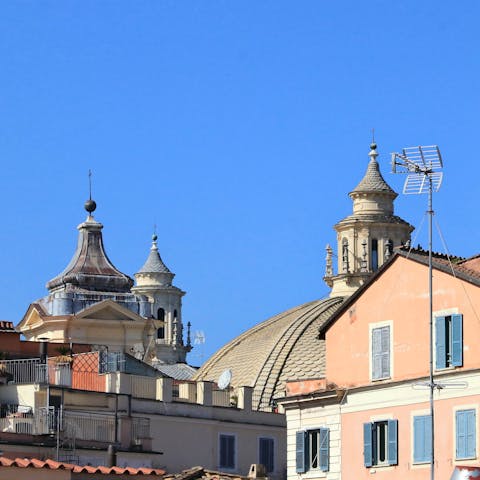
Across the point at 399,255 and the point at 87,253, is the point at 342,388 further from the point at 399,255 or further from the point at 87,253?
the point at 87,253

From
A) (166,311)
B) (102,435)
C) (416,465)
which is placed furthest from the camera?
(166,311)

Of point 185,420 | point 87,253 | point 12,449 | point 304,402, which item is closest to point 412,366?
point 304,402

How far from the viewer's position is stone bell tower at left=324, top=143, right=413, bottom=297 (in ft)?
322

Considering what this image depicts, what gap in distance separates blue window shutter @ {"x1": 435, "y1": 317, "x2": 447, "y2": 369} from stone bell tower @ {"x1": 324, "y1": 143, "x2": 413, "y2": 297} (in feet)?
158

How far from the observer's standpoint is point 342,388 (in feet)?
170

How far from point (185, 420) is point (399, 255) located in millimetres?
14864

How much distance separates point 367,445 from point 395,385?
1.67m

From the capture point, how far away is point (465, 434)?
1861 inches

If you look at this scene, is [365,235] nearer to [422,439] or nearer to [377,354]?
[377,354]

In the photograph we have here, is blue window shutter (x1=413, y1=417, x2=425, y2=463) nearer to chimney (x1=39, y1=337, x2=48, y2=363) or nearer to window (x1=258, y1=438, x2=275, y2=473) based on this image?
window (x1=258, y1=438, x2=275, y2=473)

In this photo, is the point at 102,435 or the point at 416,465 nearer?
the point at 416,465

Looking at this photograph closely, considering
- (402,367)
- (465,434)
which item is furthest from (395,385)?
(465,434)

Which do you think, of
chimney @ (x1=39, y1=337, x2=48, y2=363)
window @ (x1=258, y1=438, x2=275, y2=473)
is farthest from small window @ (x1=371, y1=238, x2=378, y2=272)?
window @ (x1=258, y1=438, x2=275, y2=473)

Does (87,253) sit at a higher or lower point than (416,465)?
higher
